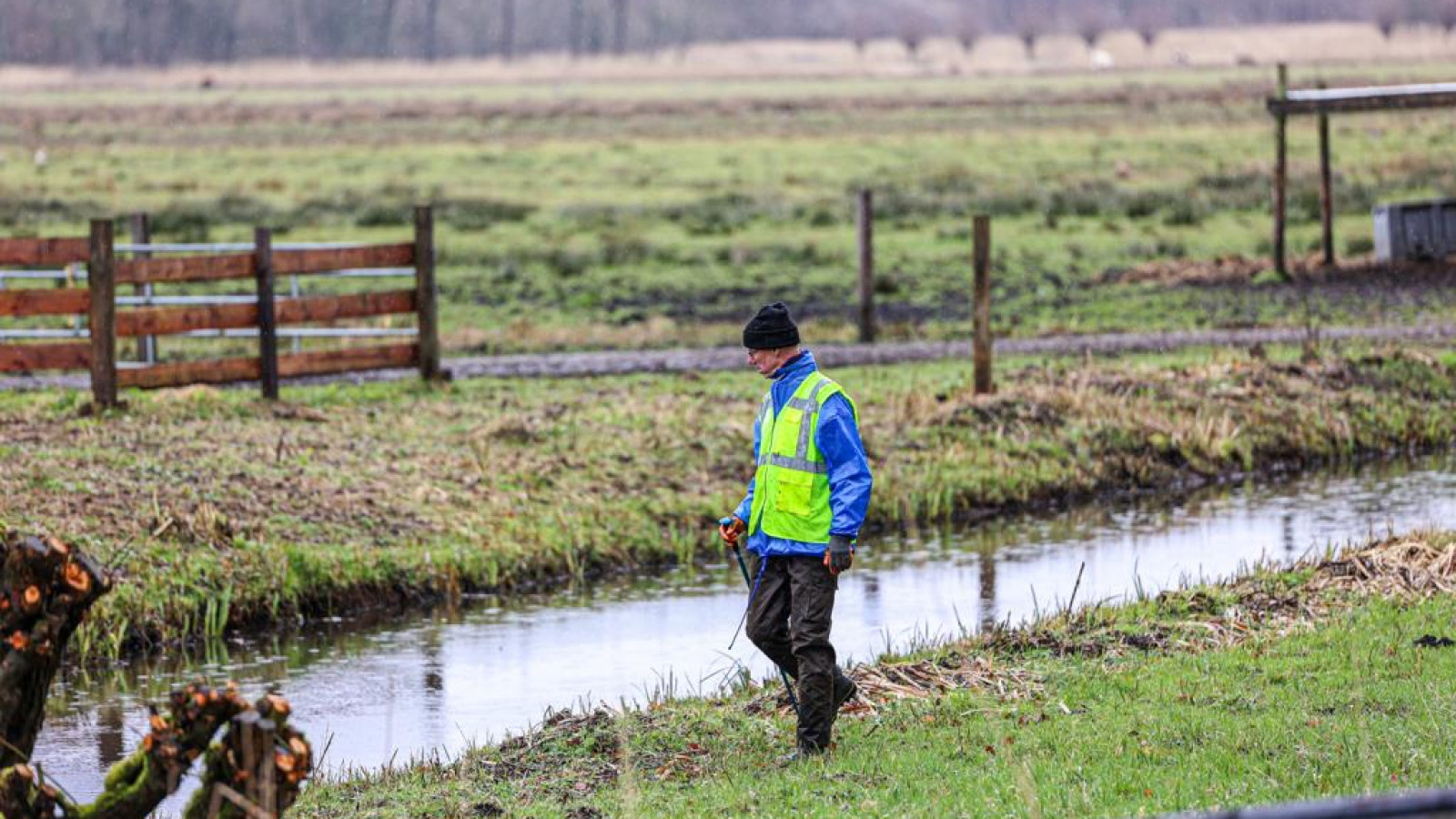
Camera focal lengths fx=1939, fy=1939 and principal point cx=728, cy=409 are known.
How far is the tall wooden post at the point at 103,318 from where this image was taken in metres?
16.1

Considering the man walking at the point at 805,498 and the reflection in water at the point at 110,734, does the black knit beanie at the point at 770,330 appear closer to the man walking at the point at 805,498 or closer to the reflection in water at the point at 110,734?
the man walking at the point at 805,498

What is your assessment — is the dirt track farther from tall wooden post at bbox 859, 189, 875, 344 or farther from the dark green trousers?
the dark green trousers

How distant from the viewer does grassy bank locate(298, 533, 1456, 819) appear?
712cm

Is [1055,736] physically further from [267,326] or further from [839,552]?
[267,326]

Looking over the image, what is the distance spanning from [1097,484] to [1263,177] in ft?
102

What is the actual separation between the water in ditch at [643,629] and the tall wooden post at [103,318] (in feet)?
15.0

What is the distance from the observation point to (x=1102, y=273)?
1201 inches

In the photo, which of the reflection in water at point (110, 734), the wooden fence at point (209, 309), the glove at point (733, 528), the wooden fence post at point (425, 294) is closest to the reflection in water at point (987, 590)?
the glove at point (733, 528)

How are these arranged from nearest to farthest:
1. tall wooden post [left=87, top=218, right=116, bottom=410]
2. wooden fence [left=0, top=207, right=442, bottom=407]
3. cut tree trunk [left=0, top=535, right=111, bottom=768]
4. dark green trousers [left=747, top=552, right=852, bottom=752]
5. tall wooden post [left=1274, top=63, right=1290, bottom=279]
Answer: cut tree trunk [left=0, top=535, right=111, bottom=768], dark green trousers [left=747, top=552, right=852, bottom=752], tall wooden post [left=87, top=218, right=116, bottom=410], wooden fence [left=0, top=207, right=442, bottom=407], tall wooden post [left=1274, top=63, right=1290, bottom=279]

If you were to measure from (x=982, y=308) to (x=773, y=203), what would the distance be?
27.0 m

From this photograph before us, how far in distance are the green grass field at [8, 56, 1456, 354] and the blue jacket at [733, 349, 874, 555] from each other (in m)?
16.1

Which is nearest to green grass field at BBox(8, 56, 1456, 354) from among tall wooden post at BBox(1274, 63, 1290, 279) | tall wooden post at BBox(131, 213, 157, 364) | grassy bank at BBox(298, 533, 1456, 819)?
tall wooden post at BBox(1274, 63, 1290, 279)

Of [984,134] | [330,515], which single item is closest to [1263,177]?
[984,134]

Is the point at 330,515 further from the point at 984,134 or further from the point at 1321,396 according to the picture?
the point at 984,134
